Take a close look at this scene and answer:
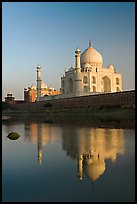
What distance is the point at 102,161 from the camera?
5.90 meters

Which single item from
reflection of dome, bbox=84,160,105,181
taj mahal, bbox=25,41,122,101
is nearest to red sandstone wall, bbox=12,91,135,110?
taj mahal, bbox=25,41,122,101

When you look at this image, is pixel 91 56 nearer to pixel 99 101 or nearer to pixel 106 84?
pixel 106 84

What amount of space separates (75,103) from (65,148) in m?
25.4

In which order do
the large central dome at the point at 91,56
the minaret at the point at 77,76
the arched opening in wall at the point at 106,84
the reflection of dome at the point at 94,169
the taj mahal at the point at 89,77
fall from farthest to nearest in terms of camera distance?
the arched opening in wall at the point at 106,84, the large central dome at the point at 91,56, the taj mahal at the point at 89,77, the minaret at the point at 77,76, the reflection of dome at the point at 94,169

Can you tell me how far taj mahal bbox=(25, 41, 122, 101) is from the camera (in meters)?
38.4

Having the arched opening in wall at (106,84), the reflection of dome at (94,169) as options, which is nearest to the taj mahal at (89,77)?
the arched opening in wall at (106,84)

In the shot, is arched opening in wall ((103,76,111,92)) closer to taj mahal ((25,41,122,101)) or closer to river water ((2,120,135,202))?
taj mahal ((25,41,122,101))

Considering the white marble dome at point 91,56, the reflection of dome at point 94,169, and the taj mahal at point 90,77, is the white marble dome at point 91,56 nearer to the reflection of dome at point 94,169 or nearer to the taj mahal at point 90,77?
the taj mahal at point 90,77

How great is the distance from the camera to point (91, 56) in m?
41.5

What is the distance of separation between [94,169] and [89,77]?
35.2 m

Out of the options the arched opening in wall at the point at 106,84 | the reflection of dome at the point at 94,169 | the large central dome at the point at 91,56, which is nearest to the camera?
the reflection of dome at the point at 94,169

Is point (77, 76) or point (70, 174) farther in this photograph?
point (77, 76)

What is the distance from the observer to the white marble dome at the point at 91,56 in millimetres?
41284

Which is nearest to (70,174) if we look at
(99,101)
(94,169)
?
(94,169)
